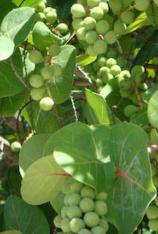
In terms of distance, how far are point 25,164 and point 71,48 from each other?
24 centimetres

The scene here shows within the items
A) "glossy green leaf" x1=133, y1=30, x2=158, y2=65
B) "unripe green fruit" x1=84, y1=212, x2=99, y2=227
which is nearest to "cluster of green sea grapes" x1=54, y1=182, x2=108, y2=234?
"unripe green fruit" x1=84, y1=212, x2=99, y2=227

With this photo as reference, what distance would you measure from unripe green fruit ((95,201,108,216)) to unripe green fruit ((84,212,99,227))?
0.02 meters

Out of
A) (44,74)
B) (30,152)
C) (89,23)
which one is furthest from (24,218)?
(89,23)

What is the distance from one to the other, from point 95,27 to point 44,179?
30 cm

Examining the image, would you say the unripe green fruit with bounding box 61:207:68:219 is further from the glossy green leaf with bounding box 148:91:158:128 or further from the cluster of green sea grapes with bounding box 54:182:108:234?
the glossy green leaf with bounding box 148:91:158:128

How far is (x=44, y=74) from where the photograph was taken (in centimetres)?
132

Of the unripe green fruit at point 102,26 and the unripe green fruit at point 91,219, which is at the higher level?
the unripe green fruit at point 102,26

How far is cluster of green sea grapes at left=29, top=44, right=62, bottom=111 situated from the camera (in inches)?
51.8

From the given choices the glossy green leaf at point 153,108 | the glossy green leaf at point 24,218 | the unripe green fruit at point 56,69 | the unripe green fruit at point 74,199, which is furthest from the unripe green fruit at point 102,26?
the glossy green leaf at point 24,218

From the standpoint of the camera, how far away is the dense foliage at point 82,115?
3.70 feet

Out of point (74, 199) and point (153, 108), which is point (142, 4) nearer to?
point (153, 108)

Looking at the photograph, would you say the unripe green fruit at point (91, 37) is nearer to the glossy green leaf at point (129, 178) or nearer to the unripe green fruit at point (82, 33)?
the unripe green fruit at point (82, 33)

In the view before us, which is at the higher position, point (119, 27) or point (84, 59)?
point (119, 27)

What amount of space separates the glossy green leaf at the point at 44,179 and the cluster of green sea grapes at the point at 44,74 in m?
0.15
